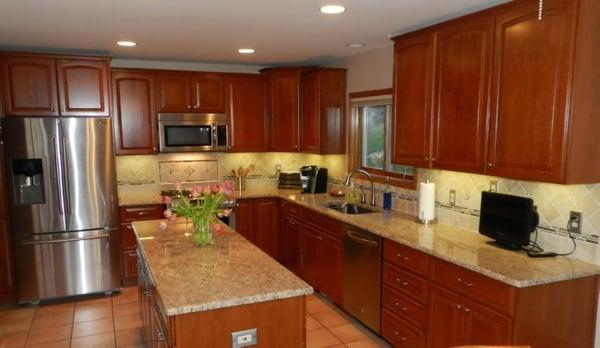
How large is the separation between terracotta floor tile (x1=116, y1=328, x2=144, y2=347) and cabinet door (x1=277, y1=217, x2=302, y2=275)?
1.76 meters

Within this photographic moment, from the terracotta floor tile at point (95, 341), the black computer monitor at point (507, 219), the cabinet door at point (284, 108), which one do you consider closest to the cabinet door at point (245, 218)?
the cabinet door at point (284, 108)

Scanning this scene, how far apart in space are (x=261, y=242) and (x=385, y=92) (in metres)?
2.26

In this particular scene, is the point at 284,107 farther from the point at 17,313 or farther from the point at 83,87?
the point at 17,313

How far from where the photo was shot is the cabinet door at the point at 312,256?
4289 mm

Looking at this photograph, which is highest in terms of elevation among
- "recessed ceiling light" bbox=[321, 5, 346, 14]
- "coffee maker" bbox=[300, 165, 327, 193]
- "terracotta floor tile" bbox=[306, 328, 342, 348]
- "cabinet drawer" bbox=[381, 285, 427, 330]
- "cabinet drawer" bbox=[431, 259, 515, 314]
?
"recessed ceiling light" bbox=[321, 5, 346, 14]

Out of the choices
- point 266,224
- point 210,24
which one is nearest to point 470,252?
point 210,24

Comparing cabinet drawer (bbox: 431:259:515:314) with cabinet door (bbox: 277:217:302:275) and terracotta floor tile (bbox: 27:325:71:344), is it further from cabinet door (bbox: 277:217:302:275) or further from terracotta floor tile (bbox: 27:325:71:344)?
terracotta floor tile (bbox: 27:325:71:344)

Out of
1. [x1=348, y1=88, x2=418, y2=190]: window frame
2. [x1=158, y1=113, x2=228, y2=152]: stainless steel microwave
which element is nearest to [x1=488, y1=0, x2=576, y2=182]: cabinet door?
[x1=348, y1=88, x2=418, y2=190]: window frame

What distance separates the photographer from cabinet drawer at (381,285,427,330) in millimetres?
2932

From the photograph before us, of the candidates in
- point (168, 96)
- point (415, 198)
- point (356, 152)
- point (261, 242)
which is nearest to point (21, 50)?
point (168, 96)

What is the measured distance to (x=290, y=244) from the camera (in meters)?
4.92

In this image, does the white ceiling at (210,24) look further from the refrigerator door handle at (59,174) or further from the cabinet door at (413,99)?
the refrigerator door handle at (59,174)

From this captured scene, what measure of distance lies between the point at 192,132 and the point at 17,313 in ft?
8.04

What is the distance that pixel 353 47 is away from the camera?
414 centimetres
